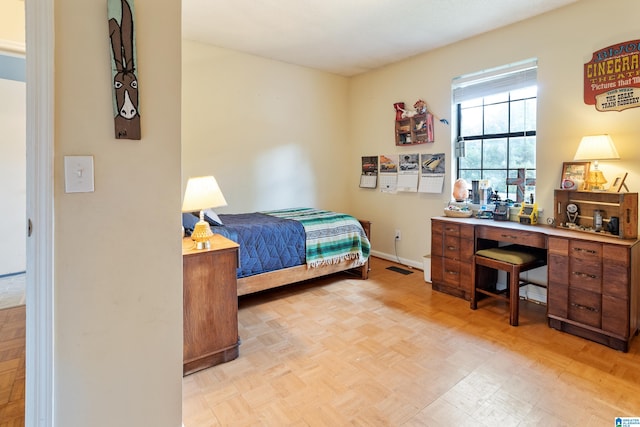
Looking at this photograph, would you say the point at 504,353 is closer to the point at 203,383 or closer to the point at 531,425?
the point at 531,425

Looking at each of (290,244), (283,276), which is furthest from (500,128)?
(283,276)

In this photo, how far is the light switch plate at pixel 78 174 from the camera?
114 cm

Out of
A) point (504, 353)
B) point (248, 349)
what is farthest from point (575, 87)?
point (248, 349)

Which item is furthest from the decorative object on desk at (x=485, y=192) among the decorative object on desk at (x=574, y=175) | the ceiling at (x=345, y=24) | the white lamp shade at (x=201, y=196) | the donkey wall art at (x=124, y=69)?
the donkey wall art at (x=124, y=69)

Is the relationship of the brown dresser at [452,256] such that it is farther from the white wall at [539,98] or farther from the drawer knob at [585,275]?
the drawer knob at [585,275]

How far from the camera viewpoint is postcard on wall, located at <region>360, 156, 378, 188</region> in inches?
186

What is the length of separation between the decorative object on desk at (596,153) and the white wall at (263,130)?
9.80ft

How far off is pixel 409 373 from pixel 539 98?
262cm

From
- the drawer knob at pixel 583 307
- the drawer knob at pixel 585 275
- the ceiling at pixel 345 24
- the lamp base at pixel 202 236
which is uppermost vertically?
the ceiling at pixel 345 24

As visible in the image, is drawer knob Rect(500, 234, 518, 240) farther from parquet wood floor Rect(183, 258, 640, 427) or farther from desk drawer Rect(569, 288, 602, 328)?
parquet wood floor Rect(183, 258, 640, 427)

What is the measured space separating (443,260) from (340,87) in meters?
2.96

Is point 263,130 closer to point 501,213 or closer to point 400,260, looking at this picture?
point 400,260

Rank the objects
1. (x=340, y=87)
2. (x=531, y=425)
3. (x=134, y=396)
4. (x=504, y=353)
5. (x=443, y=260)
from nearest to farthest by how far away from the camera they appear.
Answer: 1. (x=134, y=396)
2. (x=531, y=425)
3. (x=504, y=353)
4. (x=443, y=260)
5. (x=340, y=87)

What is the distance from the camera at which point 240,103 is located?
13.3 feet
